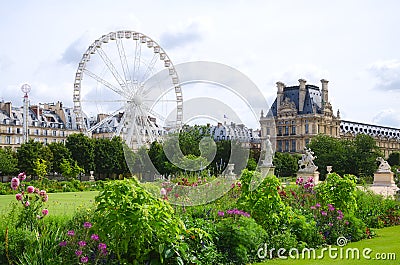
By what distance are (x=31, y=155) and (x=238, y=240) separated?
127ft

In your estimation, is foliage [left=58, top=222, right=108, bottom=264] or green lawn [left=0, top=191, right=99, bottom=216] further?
green lawn [left=0, top=191, right=99, bottom=216]

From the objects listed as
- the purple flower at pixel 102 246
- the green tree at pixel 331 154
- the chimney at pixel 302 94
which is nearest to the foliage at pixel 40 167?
the green tree at pixel 331 154

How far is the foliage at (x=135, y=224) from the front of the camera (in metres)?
5.80

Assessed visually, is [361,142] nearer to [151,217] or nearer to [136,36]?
[136,36]

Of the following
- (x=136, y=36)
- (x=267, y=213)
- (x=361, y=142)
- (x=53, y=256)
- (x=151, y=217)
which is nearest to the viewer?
(x=151, y=217)

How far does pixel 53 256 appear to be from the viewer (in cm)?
630

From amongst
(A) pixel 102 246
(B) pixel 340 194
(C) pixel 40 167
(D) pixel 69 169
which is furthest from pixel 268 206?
(D) pixel 69 169

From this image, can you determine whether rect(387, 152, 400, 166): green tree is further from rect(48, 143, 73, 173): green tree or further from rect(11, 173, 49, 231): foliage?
rect(11, 173, 49, 231): foliage

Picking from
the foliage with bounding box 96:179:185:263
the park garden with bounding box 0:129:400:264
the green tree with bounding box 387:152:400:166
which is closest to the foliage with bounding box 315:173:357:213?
the park garden with bounding box 0:129:400:264

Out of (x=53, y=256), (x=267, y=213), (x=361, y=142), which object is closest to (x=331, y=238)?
(x=267, y=213)

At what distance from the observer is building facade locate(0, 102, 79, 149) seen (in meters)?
64.2

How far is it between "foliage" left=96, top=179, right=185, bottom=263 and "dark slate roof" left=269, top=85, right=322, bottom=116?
74.5 m

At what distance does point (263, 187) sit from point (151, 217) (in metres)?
3.30

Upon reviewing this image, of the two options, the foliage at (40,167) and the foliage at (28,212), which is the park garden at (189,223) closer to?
the foliage at (28,212)
